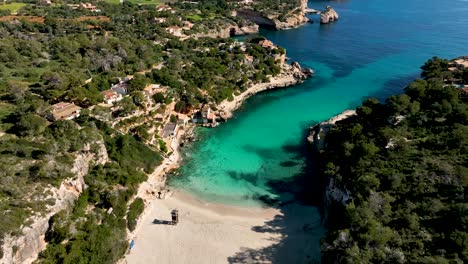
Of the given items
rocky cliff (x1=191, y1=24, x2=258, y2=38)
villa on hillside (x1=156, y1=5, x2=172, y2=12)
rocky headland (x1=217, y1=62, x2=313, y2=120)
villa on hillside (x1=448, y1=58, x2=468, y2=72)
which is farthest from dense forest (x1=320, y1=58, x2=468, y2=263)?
villa on hillside (x1=156, y1=5, x2=172, y2=12)

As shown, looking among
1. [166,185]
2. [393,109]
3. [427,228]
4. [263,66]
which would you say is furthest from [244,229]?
[263,66]

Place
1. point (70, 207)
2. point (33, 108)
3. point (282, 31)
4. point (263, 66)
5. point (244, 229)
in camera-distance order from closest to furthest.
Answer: point (70, 207)
point (244, 229)
point (33, 108)
point (263, 66)
point (282, 31)

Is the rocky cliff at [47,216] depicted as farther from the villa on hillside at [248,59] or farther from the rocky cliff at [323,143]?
the villa on hillside at [248,59]

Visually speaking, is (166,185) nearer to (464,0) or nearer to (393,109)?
(393,109)

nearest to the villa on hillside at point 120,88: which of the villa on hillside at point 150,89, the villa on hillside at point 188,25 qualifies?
the villa on hillside at point 150,89

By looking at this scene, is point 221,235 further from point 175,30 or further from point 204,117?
point 175,30
